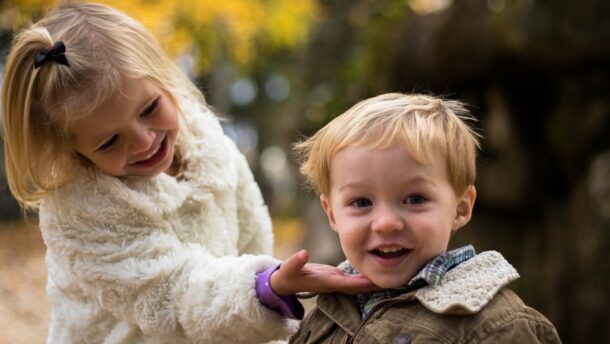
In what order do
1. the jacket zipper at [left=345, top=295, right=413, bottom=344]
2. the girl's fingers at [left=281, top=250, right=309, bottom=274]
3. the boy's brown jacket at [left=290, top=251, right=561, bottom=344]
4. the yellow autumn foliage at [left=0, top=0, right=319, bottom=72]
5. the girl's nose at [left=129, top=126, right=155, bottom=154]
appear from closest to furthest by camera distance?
the boy's brown jacket at [left=290, top=251, right=561, bottom=344]
the jacket zipper at [left=345, top=295, right=413, bottom=344]
the girl's fingers at [left=281, top=250, right=309, bottom=274]
the girl's nose at [left=129, top=126, right=155, bottom=154]
the yellow autumn foliage at [left=0, top=0, right=319, bottom=72]

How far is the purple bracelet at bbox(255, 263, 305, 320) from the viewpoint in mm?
2018

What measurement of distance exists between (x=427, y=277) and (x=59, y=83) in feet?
3.75

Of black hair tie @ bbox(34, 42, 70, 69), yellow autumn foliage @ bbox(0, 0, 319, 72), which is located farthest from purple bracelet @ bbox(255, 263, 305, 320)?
yellow autumn foliage @ bbox(0, 0, 319, 72)

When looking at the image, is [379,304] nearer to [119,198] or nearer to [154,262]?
[154,262]

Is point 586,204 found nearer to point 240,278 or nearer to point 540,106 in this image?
point 540,106

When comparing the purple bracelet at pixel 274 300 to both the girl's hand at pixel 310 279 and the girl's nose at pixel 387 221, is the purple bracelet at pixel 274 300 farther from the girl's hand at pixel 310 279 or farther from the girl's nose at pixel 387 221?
the girl's nose at pixel 387 221

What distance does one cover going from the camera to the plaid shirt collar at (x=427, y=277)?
170 centimetres

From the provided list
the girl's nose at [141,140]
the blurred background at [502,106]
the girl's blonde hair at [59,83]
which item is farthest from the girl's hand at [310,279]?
the blurred background at [502,106]

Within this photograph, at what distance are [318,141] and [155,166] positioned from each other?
599mm

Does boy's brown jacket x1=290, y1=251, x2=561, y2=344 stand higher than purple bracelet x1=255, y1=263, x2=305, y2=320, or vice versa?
boy's brown jacket x1=290, y1=251, x2=561, y2=344

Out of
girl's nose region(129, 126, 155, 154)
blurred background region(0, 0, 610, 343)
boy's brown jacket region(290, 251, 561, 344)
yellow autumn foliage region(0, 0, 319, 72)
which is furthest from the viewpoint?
yellow autumn foliage region(0, 0, 319, 72)

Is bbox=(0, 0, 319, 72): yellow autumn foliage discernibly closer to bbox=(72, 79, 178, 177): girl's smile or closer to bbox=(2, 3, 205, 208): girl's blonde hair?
bbox=(2, 3, 205, 208): girl's blonde hair

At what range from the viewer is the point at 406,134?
1.69m

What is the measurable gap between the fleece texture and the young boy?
14.9 inches
